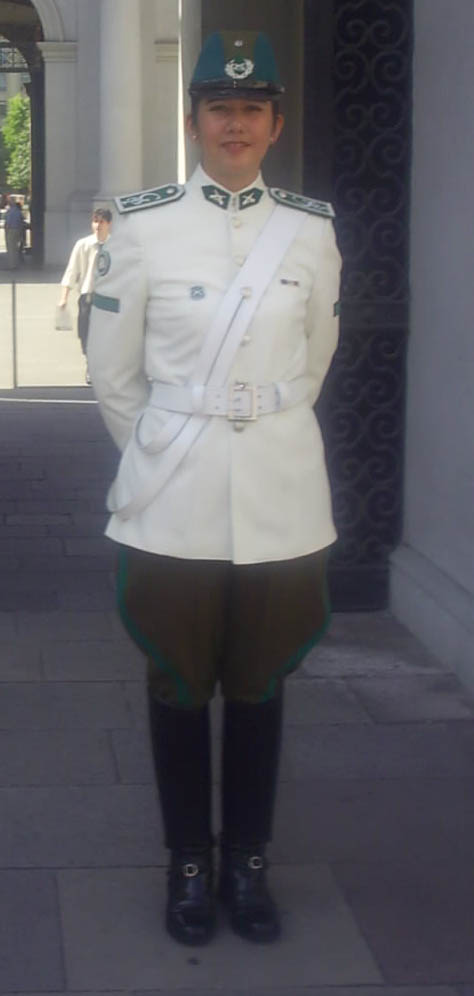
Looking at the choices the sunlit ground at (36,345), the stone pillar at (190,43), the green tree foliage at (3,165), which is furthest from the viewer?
the green tree foliage at (3,165)

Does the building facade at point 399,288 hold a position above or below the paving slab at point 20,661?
above

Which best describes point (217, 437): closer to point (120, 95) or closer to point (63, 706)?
point (63, 706)

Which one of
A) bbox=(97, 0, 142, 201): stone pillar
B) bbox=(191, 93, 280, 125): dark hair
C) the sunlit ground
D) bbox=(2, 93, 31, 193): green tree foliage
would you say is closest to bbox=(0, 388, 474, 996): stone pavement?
bbox=(191, 93, 280, 125): dark hair

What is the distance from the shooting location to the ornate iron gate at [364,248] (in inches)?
273

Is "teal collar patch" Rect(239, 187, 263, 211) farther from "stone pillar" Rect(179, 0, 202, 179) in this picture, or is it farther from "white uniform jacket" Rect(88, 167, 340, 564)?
"stone pillar" Rect(179, 0, 202, 179)

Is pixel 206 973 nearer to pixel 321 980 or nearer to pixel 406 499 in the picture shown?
pixel 321 980

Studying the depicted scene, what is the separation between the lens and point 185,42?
36.3 feet

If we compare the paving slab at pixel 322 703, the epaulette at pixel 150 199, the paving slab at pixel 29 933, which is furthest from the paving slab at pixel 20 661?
the epaulette at pixel 150 199

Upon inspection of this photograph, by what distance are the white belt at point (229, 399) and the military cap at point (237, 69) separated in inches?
24.1

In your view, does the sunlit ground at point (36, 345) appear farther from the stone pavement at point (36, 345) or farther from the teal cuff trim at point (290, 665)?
the teal cuff trim at point (290, 665)

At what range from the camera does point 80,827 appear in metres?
4.86

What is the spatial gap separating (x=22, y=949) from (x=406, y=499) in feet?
11.5

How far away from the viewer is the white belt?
3.89 m

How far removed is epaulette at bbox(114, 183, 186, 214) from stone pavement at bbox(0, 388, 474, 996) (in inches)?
64.2
